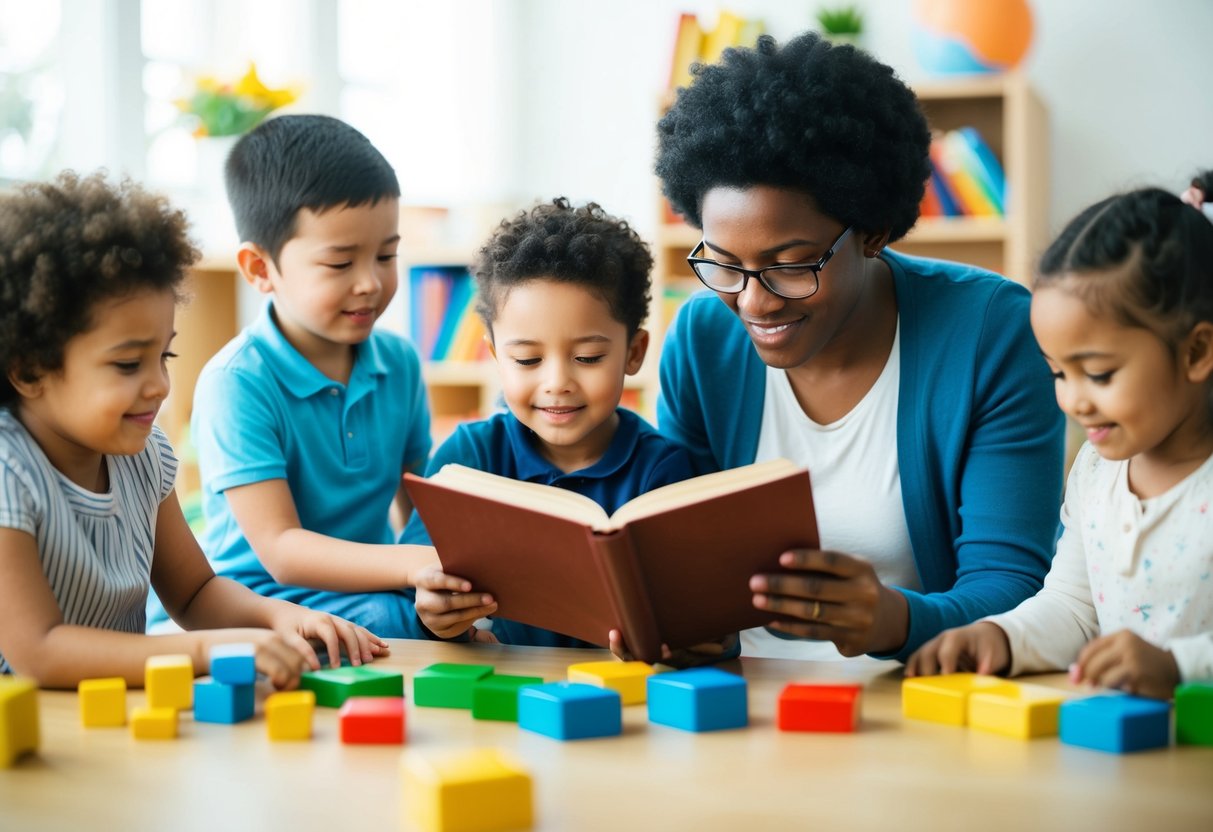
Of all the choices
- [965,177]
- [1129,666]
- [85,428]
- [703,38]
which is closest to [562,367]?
[85,428]

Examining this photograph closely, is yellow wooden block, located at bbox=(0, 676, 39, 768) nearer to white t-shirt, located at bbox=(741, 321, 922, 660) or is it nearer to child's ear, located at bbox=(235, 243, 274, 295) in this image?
white t-shirt, located at bbox=(741, 321, 922, 660)

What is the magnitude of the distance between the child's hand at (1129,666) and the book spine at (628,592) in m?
0.42

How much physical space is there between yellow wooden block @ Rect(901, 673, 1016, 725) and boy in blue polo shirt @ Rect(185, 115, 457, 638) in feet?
2.68

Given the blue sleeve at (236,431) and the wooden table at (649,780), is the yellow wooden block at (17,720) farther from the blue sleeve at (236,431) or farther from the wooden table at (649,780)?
the blue sleeve at (236,431)

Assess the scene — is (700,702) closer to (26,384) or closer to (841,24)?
(26,384)

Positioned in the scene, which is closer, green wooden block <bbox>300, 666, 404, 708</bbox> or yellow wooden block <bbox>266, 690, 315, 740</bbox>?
yellow wooden block <bbox>266, 690, 315, 740</bbox>

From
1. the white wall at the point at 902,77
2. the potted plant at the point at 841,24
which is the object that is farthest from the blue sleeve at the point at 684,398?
the potted plant at the point at 841,24

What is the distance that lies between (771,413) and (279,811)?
1076 mm

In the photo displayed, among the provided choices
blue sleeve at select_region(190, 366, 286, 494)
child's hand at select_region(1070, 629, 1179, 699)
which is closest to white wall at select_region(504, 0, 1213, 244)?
blue sleeve at select_region(190, 366, 286, 494)

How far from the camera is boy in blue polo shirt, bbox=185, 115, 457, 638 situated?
1809 millimetres

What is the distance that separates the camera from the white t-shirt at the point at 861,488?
1.73 metres

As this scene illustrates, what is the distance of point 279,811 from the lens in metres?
0.89

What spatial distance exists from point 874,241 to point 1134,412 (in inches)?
21.9

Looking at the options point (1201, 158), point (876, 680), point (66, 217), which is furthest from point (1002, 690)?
point (1201, 158)
